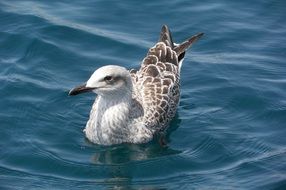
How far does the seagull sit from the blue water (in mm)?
240

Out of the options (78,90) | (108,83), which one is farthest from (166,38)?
(78,90)

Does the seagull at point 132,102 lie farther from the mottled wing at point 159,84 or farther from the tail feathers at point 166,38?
the tail feathers at point 166,38

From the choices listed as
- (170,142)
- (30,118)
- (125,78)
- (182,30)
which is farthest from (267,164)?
(182,30)

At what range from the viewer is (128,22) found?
1667cm

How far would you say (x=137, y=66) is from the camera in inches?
595

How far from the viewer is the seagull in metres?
12.0

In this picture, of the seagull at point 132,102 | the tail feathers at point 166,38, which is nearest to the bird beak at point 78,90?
the seagull at point 132,102

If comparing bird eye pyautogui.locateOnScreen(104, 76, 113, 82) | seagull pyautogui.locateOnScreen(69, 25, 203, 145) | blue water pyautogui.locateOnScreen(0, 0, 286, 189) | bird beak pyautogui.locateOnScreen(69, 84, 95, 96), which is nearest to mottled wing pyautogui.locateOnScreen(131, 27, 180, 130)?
seagull pyautogui.locateOnScreen(69, 25, 203, 145)

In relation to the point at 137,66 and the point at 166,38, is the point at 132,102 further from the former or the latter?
the point at 137,66

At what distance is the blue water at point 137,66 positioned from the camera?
11930 mm

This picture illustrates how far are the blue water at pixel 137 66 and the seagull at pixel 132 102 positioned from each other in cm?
24

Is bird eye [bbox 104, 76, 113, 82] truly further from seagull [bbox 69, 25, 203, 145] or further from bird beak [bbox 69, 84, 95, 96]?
bird beak [bbox 69, 84, 95, 96]

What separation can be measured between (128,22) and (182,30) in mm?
1146

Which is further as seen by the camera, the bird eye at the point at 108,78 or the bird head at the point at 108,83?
the bird eye at the point at 108,78
